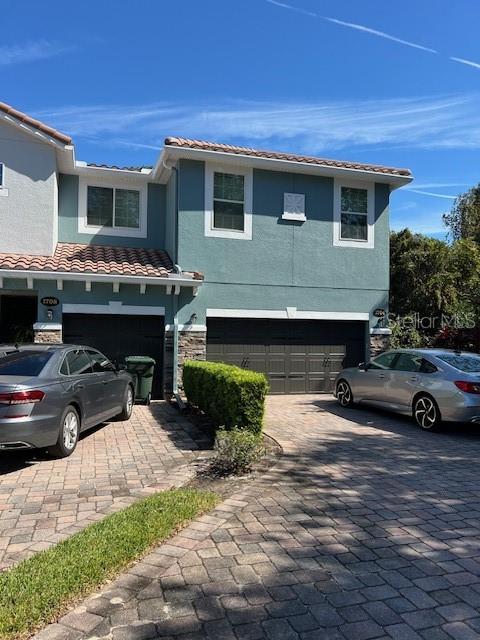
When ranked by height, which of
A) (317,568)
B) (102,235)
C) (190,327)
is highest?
(102,235)

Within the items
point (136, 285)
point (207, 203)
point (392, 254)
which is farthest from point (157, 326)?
point (392, 254)

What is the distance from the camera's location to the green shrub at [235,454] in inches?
253

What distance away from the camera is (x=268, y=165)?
14.0 m

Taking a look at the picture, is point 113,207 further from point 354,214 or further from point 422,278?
point 422,278

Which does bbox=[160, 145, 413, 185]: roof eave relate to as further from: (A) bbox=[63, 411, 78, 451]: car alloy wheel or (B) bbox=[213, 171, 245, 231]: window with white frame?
(A) bbox=[63, 411, 78, 451]: car alloy wheel

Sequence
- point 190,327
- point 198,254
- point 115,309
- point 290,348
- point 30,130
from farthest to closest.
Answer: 1. point 290,348
2. point 198,254
3. point 190,327
4. point 30,130
5. point 115,309

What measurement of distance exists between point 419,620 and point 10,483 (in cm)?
476

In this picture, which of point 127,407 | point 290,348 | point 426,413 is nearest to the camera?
point 426,413

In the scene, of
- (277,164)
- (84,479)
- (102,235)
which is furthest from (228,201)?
(84,479)

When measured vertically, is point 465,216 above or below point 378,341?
above

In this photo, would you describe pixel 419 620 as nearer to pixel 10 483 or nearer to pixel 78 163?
pixel 10 483

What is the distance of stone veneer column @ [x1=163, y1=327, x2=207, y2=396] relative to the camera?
13172 millimetres

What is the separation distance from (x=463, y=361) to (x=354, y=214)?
Answer: 21.6ft

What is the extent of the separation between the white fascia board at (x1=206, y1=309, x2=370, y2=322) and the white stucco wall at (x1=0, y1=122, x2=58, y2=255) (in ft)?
15.0
